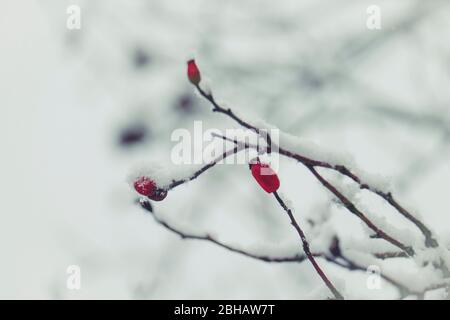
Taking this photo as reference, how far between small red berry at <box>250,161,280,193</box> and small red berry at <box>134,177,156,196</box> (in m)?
0.14

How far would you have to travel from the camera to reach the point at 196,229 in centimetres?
91

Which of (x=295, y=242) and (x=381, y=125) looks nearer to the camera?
(x=295, y=242)

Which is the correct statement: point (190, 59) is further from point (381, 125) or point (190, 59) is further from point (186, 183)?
point (381, 125)

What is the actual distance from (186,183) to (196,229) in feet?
0.82

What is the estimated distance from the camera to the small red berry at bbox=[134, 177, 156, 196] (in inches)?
28.6

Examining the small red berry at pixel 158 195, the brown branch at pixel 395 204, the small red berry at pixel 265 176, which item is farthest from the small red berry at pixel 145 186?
the brown branch at pixel 395 204

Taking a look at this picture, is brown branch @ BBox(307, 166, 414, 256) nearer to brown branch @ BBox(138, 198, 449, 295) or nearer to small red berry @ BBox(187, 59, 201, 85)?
brown branch @ BBox(138, 198, 449, 295)

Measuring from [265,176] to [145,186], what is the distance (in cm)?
17

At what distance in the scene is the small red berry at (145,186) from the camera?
0.73m
